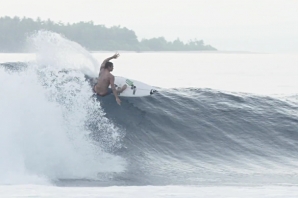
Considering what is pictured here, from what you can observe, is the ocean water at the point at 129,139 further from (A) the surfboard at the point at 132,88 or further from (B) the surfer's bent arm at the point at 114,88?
(B) the surfer's bent arm at the point at 114,88

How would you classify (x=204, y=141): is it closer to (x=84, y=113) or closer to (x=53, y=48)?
(x=84, y=113)

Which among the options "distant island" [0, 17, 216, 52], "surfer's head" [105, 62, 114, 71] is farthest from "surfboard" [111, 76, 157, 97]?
"distant island" [0, 17, 216, 52]

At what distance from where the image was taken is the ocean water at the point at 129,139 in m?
10.4

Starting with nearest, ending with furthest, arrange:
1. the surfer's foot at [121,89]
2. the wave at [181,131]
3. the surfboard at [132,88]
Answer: the wave at [181,131]
the surfer's foot at [121,89]
the surfboard at [132,88]

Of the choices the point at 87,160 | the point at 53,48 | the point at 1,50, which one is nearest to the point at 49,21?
the point at 1,50

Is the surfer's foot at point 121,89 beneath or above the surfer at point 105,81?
beneath

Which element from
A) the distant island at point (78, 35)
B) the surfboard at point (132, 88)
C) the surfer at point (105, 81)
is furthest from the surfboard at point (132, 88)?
the distant island at point (78, 35)

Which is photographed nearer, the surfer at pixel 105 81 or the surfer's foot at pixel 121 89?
the surfer at pixel 105 81

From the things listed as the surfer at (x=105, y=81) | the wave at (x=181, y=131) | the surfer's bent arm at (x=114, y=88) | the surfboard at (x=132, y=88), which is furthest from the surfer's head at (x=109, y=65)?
the surfboard at (x=132, y=88)

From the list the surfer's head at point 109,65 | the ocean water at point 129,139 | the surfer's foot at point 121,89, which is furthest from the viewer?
the surfer's foot at point 121,89

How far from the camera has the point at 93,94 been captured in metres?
15.3

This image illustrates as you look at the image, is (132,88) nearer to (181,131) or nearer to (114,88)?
(114,88)

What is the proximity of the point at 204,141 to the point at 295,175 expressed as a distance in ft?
A: 9.66

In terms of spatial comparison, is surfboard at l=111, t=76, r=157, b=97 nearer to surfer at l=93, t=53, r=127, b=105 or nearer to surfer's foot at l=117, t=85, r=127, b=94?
surfer's foot at l=117, t=85, r=127, b=94
